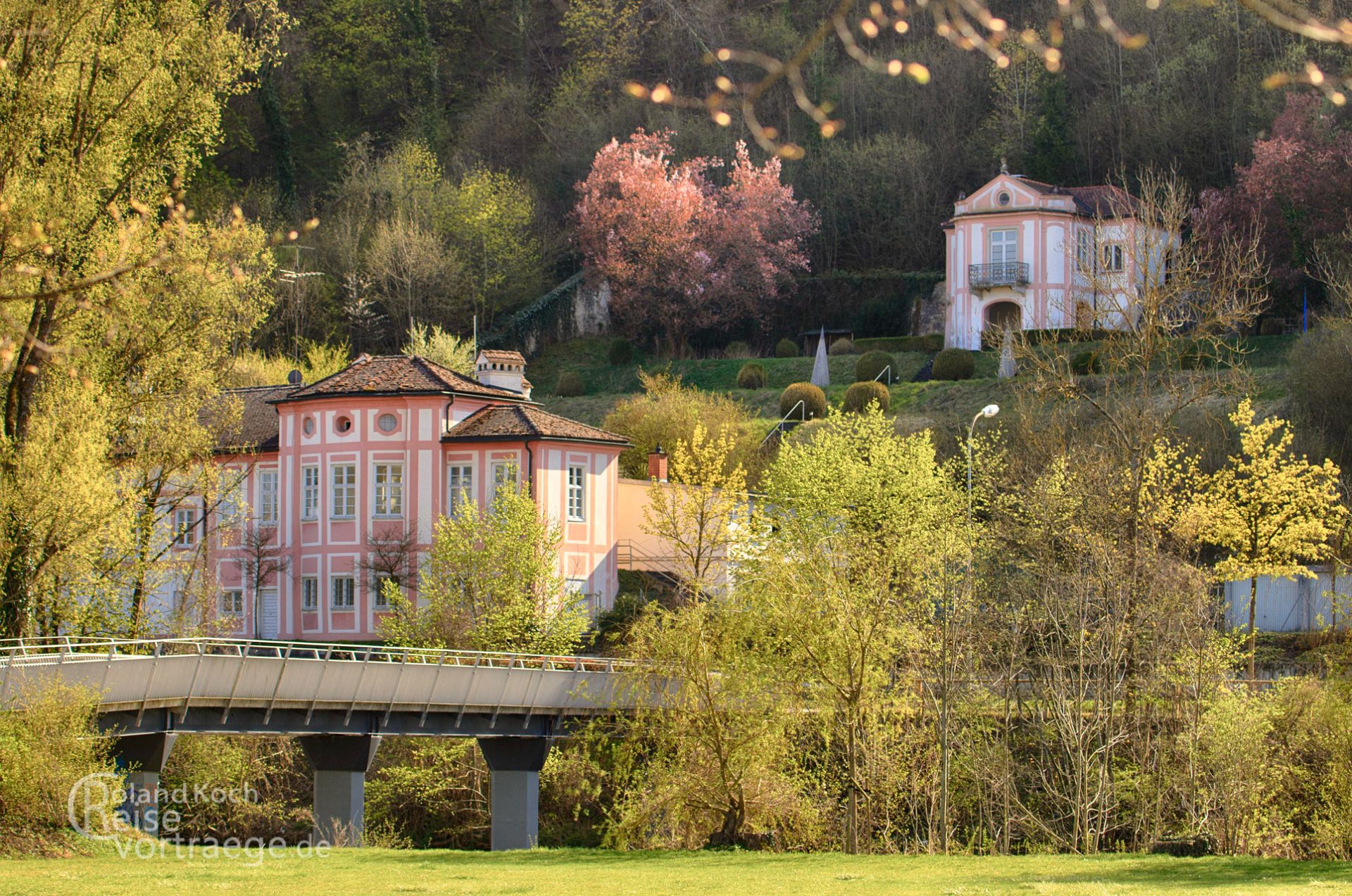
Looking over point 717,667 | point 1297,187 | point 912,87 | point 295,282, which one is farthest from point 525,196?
point 717,667

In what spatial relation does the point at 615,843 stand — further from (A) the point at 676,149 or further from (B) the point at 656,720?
(A) the point at 676,149

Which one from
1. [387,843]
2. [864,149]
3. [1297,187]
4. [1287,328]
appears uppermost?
[864,149]

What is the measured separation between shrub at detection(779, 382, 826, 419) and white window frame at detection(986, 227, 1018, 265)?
10.9 meters

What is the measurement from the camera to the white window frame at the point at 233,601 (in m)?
43.5

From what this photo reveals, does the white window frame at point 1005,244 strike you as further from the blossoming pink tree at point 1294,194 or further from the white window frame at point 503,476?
the white window frame at point 503,476

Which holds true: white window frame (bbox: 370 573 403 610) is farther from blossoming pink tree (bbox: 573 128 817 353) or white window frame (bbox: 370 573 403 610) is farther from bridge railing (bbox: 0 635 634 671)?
blossoming pink tree (bbox: 573 128 817 353)

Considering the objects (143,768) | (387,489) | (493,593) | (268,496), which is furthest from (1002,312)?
(143,768)

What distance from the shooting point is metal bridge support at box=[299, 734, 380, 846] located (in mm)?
29078

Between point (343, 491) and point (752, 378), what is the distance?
72.5 ft

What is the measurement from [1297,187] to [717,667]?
126 feet

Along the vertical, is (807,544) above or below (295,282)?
below

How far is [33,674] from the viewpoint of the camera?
22.6 m

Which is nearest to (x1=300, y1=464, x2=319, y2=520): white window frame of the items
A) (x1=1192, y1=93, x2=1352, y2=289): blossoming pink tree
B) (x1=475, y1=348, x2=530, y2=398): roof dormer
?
(x1=475, y1=348, x2=530, y2=398): roof dormer

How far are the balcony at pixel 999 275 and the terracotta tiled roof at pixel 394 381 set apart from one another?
24308 millimetres
